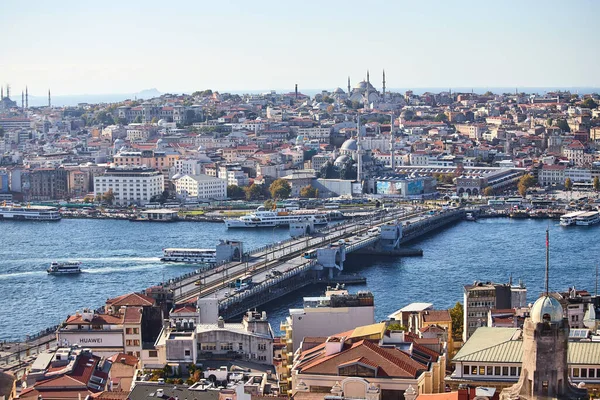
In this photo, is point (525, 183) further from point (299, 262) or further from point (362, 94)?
point (362, 94)

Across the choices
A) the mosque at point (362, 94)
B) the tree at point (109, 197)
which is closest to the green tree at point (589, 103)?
the mosque at point (362, 94)

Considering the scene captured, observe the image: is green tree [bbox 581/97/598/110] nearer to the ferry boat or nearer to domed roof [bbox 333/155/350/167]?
domed roof [bbox 333/155/350/167]

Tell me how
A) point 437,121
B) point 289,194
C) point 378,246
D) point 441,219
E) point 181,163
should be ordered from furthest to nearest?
point 437,121 < point 181,163 < point 289,194 < point 441,219 < point 378,246

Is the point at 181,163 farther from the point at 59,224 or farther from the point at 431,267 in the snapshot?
the point at 431,267

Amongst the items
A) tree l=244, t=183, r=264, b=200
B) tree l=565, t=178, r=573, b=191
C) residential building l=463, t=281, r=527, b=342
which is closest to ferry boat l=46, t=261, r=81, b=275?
residential building l=463, t=281, r=527, b=342


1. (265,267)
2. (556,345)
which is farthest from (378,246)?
(556,345)

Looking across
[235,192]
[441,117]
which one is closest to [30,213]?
[235,192]
